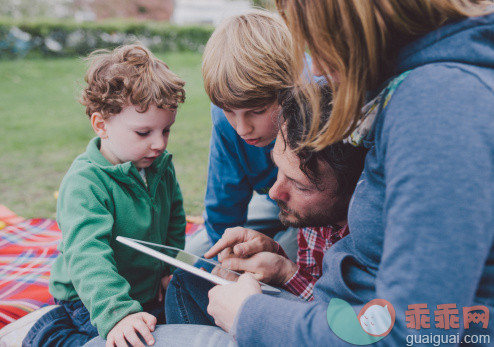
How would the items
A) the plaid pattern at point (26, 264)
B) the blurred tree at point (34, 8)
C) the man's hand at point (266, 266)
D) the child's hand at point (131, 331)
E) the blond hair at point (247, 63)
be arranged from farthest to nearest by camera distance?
the blurred tree at point (34, 8)
the plaid pattern at point (26, 264)
the blond hair at point (247, 63)
the man's hand at point (266, 266)
the child's hand at point (131, 331)

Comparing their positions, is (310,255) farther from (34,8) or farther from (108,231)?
(34,8)

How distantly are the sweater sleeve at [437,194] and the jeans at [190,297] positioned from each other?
1.01 m

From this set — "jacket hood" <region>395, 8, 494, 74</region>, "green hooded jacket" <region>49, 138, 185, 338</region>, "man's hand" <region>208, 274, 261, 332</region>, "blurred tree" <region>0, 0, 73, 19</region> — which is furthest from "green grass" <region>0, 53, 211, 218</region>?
"blurred tree" <region>0, 0, 73, 19</region>

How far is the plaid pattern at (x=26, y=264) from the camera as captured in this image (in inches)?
90.5

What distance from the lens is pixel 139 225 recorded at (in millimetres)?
2061

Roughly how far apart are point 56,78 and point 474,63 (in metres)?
12.1

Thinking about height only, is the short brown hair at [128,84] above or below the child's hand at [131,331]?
above

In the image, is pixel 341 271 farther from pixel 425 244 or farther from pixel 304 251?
pixel 304 251

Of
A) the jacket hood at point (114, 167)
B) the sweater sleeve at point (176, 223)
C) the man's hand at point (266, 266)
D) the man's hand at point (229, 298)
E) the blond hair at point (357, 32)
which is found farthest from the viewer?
the sweater sleeve at point (176, 223)

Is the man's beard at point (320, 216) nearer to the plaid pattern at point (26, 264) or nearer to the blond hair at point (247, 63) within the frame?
the blond hair at point (247, 63)

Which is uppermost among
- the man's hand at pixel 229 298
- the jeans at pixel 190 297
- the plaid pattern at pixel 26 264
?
the man's hand at pixel 229 298

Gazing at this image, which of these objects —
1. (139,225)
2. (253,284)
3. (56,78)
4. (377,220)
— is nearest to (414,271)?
(377,220)

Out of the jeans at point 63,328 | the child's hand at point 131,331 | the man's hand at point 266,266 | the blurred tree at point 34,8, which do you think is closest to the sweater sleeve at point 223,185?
the man's hand at point 266,266

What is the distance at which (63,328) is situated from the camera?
203cm
